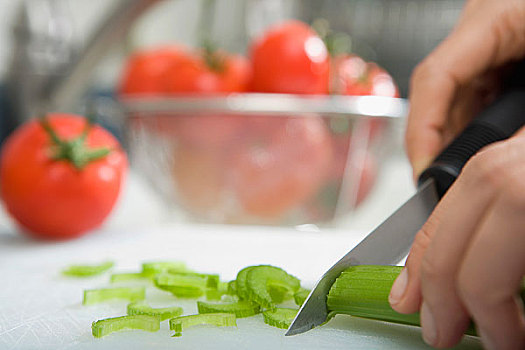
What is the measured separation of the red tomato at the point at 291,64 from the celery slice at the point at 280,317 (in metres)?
0.56

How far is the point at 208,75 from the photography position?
3.48 ft

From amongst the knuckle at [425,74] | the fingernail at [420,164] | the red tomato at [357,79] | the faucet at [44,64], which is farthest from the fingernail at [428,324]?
the faucet at [44,64]

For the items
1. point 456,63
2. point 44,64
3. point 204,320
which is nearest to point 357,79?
point 456,63

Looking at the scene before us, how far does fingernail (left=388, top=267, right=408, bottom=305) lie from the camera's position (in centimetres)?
46

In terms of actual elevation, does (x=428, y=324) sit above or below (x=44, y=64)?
below

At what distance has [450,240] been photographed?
1.32 ft

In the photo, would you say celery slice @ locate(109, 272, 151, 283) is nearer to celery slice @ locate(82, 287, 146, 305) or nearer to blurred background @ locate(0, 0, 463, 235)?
celery slice @ locate(82, 287, 146, 305)

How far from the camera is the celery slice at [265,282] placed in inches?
22.2

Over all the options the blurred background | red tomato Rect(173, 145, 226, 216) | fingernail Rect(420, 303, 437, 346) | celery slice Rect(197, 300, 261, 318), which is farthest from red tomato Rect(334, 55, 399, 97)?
fingernail Rect(420, 303, 437, 346)

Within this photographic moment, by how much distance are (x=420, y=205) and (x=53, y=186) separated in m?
0.51

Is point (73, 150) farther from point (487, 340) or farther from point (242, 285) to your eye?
point (487, 340)

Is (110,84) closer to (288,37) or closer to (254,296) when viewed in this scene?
(288,37)

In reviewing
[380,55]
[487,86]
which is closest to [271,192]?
[487,86]

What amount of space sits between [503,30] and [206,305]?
507 mm
